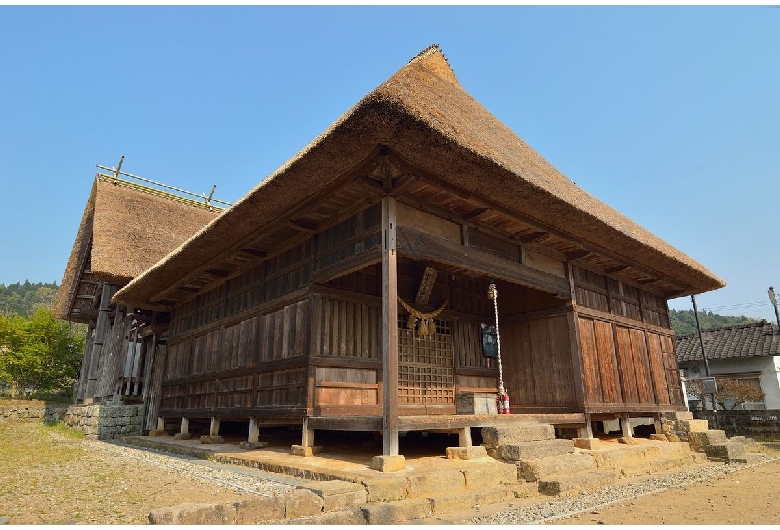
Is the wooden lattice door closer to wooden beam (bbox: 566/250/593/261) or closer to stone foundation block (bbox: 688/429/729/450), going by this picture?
wooden beam (bbox: 566/250/593/261)

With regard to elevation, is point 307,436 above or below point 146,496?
above

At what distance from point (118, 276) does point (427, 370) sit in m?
9.90

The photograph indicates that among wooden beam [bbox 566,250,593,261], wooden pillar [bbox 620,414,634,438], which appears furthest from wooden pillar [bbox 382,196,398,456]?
wooden pillar [bbox 620,414,634,438]

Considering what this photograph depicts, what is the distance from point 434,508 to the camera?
465 cm

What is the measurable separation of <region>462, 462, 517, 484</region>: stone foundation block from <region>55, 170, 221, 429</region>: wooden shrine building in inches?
413

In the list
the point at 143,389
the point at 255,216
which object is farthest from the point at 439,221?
the point at 143,389

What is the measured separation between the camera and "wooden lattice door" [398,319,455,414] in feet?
28.5

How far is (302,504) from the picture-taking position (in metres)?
4.04

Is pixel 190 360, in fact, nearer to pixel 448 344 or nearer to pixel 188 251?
pixel 188 251

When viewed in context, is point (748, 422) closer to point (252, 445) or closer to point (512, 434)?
point (512, 434)

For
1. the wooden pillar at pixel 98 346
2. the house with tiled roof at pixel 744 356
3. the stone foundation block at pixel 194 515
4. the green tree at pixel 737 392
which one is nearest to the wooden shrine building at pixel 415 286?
the stone foundation block at pixel 194 515

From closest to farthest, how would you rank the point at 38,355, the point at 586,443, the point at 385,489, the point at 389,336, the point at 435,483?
the point at 385,489 < the point at 435,483 < the point at 389,336 < the point at 586,443 < the point at 38,355

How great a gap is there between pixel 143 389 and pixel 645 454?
13159mm

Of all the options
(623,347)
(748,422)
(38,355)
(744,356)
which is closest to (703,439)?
(623,347)
